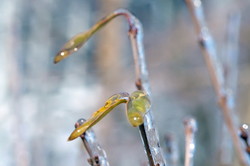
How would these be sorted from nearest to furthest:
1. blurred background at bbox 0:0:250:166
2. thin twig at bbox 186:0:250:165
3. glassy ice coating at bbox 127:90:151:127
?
glassy ice coating at bbox 127:90:151:127, thin twig at bbox 186:0:250:165, blurred background at bbox 0:0:250:166

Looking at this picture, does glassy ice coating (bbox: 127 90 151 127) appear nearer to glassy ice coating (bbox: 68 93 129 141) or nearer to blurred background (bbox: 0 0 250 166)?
glassy ice coating (bbox: 68 93 129 141)

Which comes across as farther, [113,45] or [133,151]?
[113,45]

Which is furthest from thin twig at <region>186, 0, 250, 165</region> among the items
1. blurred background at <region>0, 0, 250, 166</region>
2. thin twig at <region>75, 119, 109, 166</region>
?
blurred background at <region>0, 0, 250, 166</region>

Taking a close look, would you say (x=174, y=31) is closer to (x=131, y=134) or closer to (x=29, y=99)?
(x=131, y=134)

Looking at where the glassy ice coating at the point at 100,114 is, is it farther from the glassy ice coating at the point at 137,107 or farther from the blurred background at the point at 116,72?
the blurred background at the point at 116,72

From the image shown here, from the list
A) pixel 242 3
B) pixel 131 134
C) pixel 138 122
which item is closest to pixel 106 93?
pixel 131 134

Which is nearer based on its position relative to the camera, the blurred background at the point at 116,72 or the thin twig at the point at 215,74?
the thin twig at the point at 215,74

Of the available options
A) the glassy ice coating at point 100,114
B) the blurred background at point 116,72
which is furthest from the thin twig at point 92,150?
the blurred background at point 116,72
